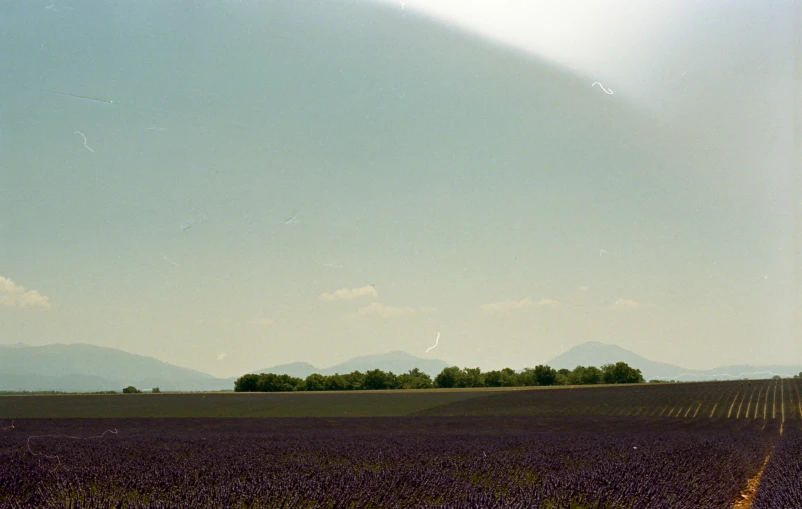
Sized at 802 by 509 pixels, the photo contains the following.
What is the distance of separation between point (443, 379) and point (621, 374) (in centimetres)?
2438

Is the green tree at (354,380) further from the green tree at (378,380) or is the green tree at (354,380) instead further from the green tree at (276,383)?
the green tree at (276,383)

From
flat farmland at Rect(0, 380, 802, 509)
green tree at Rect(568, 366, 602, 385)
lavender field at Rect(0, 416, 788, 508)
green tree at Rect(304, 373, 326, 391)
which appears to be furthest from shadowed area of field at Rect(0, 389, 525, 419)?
green tree at Rect(568, 366, 602, 385)

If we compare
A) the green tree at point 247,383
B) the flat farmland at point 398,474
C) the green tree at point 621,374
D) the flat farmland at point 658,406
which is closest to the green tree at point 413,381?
the green tree at point 247,383

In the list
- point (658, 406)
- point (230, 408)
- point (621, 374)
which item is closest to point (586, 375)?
point (621, 374)

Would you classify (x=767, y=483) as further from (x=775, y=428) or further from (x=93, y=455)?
(x=775, y=428)

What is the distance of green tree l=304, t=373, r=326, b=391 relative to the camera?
3083 inches

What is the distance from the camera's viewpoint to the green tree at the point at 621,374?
89438mm

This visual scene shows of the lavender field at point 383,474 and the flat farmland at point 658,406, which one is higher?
the lavender field at point 383,474

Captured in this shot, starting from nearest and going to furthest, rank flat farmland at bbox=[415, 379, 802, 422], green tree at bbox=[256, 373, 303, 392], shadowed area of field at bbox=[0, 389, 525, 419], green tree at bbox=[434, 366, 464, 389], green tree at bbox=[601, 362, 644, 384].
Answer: flat farmland at bbox=[415, 379, 802, 422]
shadowed area of field at bbox=[0, 389, 525, 419]
green tree at bbox=[256, 373, 303, 392]
green tree at bbox=[434, 366, 464, 389]
green tree at bbox=[601, 362, 644, 384]

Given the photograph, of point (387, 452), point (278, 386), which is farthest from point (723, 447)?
point (278, 386)

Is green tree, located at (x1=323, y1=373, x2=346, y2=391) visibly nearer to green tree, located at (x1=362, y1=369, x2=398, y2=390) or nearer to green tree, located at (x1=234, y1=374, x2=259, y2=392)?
green tree, located at (x1=362, y1=369, x2=398, y2=390)

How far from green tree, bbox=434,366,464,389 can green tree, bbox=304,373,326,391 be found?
15.4 metres

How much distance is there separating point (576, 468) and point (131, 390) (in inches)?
3349

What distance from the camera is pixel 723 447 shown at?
14.5 m
